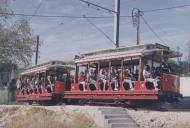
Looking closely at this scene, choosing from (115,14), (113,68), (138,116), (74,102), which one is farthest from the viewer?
(115,14)

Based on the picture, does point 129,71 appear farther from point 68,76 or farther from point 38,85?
point 38,85

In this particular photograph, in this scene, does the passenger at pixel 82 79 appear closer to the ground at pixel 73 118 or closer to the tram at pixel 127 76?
the tram at pixel 127 76

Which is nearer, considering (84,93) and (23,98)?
(84,93)

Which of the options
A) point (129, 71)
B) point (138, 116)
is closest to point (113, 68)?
point (129, 71)

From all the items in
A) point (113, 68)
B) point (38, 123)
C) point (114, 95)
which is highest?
point (113, 68)

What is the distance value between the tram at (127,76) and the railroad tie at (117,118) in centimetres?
180

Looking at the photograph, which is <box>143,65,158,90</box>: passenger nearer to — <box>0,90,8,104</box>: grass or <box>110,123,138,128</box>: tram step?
<box>110,123,138,128</box>: tram step

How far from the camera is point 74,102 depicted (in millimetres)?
25344

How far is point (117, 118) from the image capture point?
696 inches

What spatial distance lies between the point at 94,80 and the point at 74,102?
2.62 m

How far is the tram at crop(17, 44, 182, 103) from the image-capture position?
19.9m

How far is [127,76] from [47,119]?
4.66m

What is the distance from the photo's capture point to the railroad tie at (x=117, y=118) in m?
17.1

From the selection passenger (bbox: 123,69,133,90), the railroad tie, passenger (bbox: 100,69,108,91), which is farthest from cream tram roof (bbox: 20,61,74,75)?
the railroad tie
